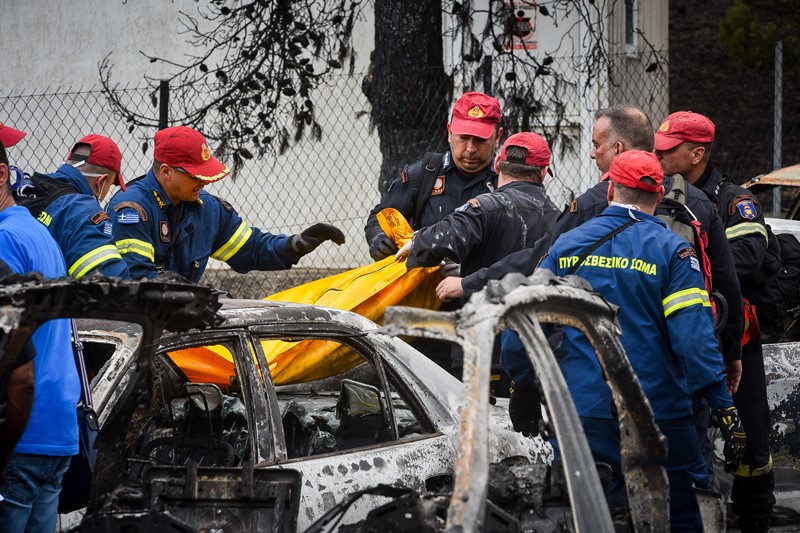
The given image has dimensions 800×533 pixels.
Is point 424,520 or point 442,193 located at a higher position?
point 442,193

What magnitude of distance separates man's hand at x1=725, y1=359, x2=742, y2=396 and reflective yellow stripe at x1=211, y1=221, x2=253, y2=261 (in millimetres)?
2628

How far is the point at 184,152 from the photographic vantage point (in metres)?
5.53

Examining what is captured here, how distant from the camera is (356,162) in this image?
43.6 feet

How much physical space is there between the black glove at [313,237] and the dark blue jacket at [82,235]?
148 centimetres

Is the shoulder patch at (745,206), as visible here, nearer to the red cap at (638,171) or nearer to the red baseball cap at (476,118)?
the red cap at (638,171)

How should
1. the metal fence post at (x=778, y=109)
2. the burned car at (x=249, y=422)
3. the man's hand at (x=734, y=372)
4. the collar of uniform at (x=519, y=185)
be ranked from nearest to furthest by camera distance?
1. the burned car at (x=249, y=422)
2. the man's hand at (x=734, y=372)
3. the collar of uniform at (x=519, y=185)
4. the metal fence post at (x=778, y=109)

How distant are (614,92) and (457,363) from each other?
728cm

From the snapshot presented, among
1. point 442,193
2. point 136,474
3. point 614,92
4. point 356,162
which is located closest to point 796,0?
point 614,92

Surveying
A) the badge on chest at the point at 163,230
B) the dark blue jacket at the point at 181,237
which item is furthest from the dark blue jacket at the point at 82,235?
the badge on chest at the point at 163,230

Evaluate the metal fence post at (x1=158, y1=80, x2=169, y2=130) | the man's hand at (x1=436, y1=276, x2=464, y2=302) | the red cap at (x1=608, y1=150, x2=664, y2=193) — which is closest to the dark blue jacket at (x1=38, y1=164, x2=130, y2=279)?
the man's hand at (x1=436, y1=276, x2=464, y2=302)

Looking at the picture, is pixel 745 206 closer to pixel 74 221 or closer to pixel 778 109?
pixel 74 221

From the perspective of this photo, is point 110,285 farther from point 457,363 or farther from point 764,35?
point 764,35

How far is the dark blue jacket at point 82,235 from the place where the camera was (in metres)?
4.44

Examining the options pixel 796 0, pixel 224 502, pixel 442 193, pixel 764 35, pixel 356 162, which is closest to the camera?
pixel 224 502
